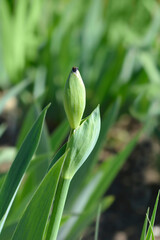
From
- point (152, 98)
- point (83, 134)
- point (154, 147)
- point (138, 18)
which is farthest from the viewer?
point (138, 18)

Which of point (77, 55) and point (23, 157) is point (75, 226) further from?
point (77, 55)

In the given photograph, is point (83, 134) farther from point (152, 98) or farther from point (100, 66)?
point (100, 66)

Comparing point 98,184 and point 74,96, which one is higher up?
point 74,96

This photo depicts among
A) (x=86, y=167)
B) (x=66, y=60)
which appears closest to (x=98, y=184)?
(x=86, y=167)

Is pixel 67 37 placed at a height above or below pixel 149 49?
above

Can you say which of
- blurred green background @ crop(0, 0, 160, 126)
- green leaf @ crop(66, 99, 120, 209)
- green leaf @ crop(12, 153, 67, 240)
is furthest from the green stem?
blurred green background @ crop(0, 0, 160, 126)

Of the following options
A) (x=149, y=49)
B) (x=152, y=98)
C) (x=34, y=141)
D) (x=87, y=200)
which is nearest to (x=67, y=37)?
(x=149, y=49)
